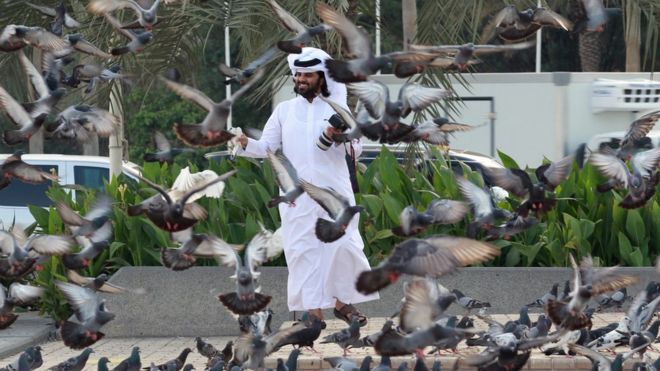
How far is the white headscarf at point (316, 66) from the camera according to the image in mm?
8898

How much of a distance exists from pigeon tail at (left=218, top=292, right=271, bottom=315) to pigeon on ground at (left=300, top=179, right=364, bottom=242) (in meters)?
0.69

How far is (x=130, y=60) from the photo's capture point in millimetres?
13383

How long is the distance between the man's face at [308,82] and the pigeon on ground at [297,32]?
179mm

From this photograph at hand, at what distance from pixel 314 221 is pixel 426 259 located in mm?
2475

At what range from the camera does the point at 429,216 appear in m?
8.61

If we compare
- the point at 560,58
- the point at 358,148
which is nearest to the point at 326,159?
the point at 358,148

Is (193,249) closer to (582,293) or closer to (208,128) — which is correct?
(208,128)

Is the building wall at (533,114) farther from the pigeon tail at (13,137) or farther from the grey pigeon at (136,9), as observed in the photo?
the pigeon tail at (13,137)

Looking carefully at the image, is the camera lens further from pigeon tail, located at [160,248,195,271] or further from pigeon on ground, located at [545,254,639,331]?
pigeon on ground, located at [545,254,639,331]

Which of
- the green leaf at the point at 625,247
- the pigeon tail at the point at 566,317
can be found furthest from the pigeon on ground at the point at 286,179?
the green leaf at the point at 625,247

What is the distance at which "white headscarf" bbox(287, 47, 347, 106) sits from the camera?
890 cm

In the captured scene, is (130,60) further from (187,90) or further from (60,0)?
(187,90)

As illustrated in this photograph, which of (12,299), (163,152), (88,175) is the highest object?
(163,152)

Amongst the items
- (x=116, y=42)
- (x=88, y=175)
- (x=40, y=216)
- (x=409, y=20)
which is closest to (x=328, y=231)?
(x=40, y=216)
